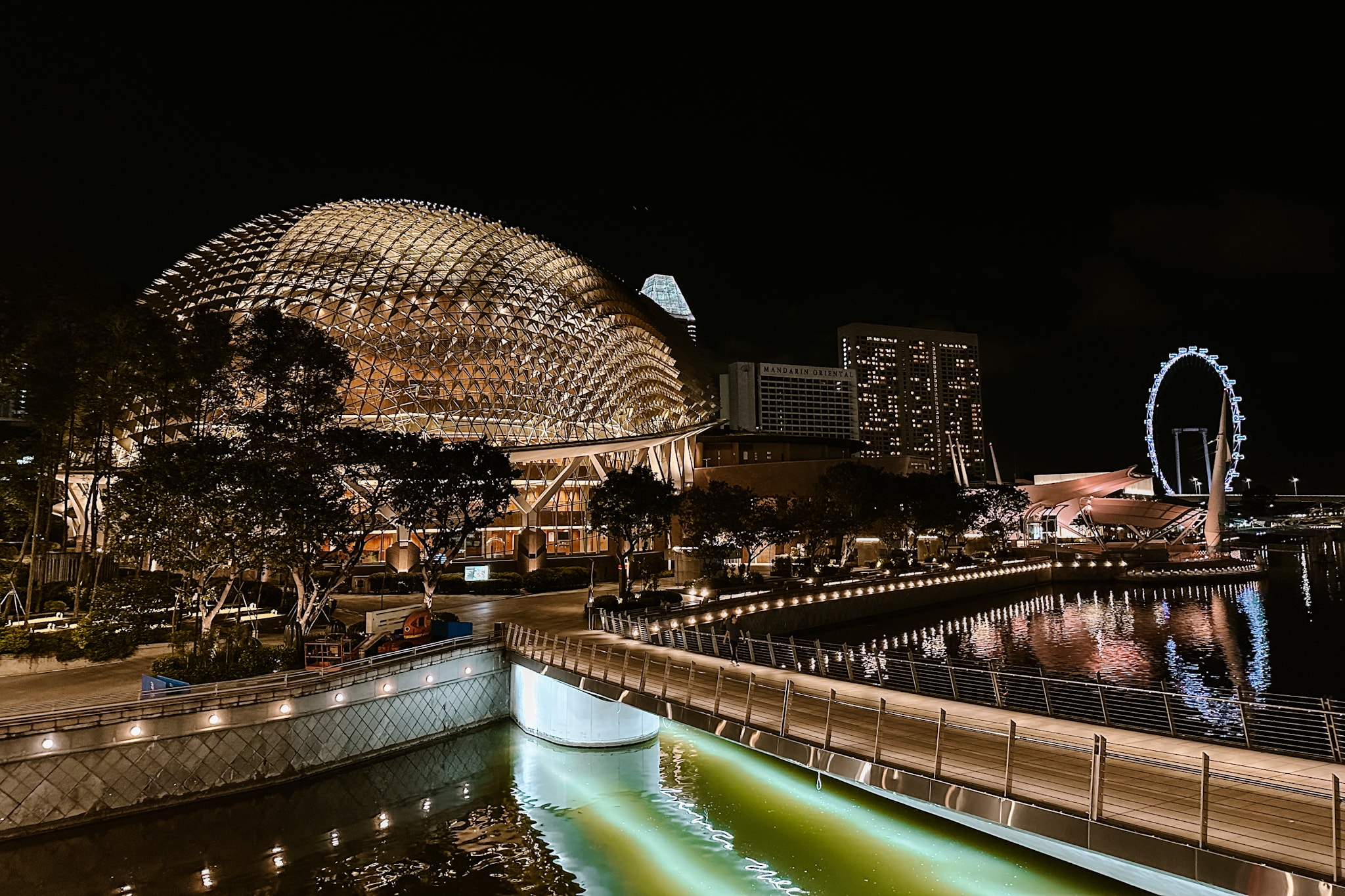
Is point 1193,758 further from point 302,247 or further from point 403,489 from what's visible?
→ point 302,247

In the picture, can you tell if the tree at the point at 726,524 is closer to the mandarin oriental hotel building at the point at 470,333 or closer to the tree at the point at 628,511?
the tree at the point at 628,511

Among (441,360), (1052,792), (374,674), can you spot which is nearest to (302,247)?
(441,360)

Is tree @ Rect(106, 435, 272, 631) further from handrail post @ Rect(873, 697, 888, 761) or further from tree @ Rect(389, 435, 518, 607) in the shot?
handrail post @ Rect(873, 697, 888, 761)

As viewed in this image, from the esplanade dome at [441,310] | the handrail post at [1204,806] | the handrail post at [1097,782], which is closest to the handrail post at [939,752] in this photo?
the handrail post at [1097,782]

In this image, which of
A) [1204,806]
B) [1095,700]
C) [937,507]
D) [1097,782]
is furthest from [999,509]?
[1204,806]

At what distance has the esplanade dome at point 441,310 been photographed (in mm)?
55500

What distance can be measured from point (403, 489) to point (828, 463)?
5723cm

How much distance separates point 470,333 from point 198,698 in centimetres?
4173

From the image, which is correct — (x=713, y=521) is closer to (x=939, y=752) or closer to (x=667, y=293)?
(x=939, y=752)

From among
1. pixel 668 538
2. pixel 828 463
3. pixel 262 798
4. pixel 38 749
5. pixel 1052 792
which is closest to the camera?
pixel 1052 792

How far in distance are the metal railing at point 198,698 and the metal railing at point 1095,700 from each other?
927 cm

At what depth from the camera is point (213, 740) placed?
64.1 ft

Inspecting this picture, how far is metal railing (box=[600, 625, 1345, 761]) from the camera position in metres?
14.0

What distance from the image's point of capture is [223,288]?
189ft
